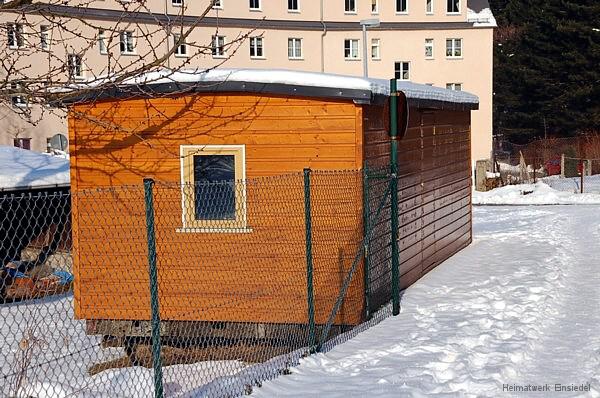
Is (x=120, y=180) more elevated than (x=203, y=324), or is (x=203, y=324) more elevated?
(x=120, y=180)

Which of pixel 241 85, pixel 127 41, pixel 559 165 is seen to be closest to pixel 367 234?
pixel 241 85

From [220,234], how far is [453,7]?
49.2 metres

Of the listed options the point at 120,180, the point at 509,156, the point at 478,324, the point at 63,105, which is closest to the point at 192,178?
the point at 120,180

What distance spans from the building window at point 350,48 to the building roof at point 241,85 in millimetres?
45530

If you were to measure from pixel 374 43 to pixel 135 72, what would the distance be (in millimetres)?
47517

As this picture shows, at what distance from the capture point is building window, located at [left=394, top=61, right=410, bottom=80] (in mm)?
57656

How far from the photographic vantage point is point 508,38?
72312 mm

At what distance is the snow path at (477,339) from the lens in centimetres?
808

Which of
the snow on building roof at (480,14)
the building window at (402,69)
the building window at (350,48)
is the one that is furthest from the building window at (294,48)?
the snow on building roof at (480,14)

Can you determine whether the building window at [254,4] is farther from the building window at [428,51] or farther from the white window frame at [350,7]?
the building window at [428,51]

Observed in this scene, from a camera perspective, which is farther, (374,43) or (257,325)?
(374,43)

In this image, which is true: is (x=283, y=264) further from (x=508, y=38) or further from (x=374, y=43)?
(x=508, y=38)

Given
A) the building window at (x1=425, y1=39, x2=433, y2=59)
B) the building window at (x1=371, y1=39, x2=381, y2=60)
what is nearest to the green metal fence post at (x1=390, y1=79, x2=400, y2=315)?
the building window at (x1=371, y1=39, x2=381, y2=60)

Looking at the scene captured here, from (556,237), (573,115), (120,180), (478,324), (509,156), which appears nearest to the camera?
(478,324)
